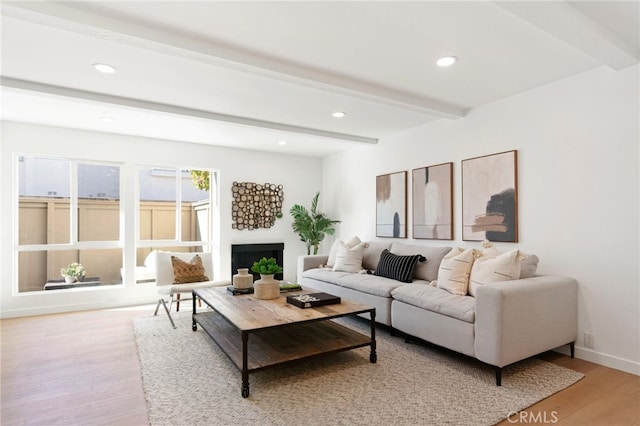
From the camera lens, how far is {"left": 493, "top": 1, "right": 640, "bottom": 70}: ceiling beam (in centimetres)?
190

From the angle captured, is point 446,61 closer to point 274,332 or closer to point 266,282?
point 266,282

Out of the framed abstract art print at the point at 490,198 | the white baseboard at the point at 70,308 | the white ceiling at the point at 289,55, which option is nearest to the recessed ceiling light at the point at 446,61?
the white ceiling at the point at 289,55

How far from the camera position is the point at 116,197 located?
5059 millimetres

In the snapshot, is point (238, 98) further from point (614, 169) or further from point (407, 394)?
point (614, 169)

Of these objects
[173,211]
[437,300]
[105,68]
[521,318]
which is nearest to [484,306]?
[521,318]

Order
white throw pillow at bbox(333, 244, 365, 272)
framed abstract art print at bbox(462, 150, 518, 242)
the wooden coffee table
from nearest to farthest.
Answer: the wooden coffee table < framed abstract art print at bbox(462, 150, 518, 242) < white throw pillow at bbox(333, 244, 365, 272)

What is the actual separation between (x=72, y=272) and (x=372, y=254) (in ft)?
13.5

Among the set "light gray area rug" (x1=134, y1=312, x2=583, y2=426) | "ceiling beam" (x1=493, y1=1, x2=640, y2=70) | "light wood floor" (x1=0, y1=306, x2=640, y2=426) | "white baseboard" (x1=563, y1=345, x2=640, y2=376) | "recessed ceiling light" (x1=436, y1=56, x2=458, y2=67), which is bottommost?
"light wood floor" (x1=0, y1=306, x2=640, y2=426)

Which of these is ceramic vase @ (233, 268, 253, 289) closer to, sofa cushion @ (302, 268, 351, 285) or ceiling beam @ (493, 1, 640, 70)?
sofa cushion @ (302, 268, 351, 285)

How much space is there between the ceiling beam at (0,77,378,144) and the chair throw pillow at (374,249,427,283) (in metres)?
1.91

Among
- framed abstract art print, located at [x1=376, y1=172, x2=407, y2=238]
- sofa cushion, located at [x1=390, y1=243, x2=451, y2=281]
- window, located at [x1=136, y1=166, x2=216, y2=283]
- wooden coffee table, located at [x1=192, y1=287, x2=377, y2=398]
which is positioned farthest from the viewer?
window, located at [x1=136, y1=166, x2=216, y2=283]

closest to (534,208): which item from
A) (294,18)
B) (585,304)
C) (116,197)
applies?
(585,304)

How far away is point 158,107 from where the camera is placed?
3.69m

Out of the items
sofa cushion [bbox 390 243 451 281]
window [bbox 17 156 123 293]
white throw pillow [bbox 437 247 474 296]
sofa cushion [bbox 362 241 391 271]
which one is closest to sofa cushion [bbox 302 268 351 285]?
sofa cushion [bbox 362 241 391 271]
